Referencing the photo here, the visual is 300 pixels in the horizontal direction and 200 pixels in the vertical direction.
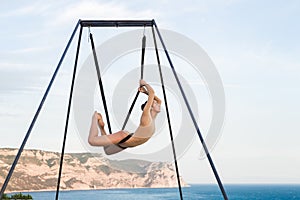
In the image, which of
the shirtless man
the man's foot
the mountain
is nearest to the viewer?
the shirtless man

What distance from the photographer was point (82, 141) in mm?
5324

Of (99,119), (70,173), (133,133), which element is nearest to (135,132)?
(133,133)

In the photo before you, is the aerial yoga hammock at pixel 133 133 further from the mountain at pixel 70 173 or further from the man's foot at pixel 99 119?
the mountain at pixel 70 173

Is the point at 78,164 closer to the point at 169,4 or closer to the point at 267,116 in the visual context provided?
the point at 267,116

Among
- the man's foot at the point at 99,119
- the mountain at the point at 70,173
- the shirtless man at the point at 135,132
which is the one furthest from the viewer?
the mountain at the point at 70,173

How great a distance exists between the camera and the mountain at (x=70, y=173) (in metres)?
46.5

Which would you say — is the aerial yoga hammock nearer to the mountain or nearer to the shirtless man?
the shirtless man

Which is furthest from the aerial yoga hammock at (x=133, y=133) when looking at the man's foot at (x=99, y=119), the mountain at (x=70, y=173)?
the mountain at (x=70, y=173)

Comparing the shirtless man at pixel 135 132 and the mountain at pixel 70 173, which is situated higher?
the mountain at pixel 70 173

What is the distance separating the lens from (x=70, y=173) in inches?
2045

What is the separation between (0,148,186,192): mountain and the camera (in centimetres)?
4645

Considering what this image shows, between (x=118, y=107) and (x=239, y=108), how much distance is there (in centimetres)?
2467

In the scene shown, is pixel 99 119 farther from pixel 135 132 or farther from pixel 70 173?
pixel 70 173

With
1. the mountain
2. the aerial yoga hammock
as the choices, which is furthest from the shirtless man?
the mountain
